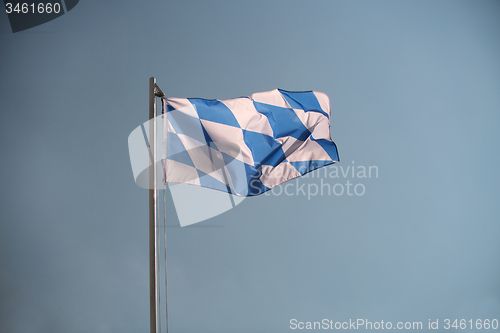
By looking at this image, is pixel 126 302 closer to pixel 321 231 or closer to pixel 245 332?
pixel 245 332

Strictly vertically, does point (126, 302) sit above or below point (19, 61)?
below

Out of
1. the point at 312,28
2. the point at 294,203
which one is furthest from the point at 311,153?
the point at 312,28

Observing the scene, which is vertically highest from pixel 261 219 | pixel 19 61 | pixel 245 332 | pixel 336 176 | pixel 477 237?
pixel 19 61

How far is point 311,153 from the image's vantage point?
208 centimetres

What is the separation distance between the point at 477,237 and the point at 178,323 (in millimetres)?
2780

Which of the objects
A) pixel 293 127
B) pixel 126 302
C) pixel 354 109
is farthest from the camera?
pixel 354 109

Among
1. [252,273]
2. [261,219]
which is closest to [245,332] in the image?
[252,273]

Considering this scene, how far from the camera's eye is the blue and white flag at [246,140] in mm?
1888

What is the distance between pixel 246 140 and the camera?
77.7 inches

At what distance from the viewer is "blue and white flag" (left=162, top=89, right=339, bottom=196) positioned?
6.19 ft

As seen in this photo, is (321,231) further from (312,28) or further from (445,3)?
(445,3)

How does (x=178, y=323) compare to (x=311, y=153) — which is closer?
Answer: (x=311, y=153)

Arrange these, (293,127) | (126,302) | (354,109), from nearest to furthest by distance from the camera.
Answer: (293,127) → (126,302) → (354,109)

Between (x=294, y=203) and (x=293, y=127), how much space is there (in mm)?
1007
